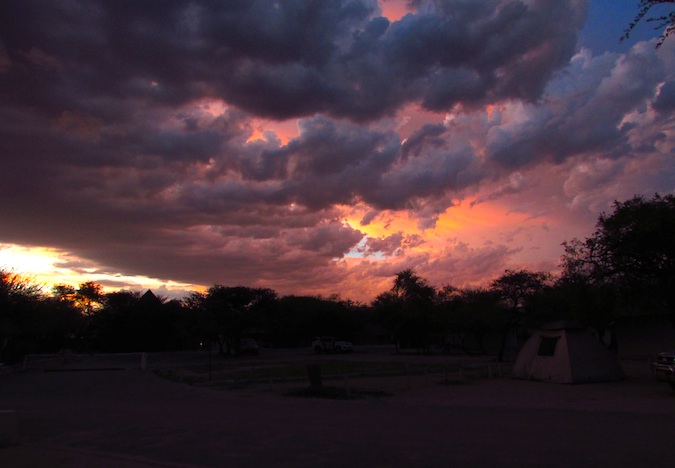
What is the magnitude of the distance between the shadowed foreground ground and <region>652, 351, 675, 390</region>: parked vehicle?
2.18 feet

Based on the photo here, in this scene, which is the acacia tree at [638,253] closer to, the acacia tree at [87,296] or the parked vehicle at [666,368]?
the parked vehicle at [666,368]

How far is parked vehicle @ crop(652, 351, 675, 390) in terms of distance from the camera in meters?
16.1

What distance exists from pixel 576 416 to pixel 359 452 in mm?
6488

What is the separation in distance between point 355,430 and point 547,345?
50.4ft

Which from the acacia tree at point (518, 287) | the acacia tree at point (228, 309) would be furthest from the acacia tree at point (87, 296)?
the acacia tree at point (518, 287)

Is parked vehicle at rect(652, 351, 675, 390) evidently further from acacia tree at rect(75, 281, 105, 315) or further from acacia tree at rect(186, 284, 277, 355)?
acacia tree at rect(75, 281, 105, 315)

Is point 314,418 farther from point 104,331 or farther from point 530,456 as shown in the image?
point 104,331

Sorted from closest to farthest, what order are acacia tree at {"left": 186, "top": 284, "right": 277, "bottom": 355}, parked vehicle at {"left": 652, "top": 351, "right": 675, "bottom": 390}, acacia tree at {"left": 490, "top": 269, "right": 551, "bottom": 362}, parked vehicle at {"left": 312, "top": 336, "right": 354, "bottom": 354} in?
1. parked vehicle at {"left": 652, "top": 351, "right": 675, "bottom": 390}
2. acacia tree at {"left": 490, "top": 269, "right": 551, "bottom": 362}
3. acacia tree at {"left": 186, "top": 284, "right": 277, "bottom": 355}
4. parked vehicle at {"left": 312, "top": 336, "right": 354, "bottom": 354}

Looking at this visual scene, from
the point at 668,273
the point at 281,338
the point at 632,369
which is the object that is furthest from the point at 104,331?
the point at 668,273

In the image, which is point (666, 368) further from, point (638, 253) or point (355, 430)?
point (355, 430)

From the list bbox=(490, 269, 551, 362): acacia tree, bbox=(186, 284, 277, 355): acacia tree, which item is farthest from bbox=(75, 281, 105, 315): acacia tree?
bbox=(490, 269, 551, 362): acacia tree

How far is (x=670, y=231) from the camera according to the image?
61.0 ft

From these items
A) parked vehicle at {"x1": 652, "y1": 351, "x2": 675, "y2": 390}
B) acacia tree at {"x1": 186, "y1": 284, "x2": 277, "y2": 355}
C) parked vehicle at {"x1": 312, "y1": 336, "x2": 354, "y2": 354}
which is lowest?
parked vehicle at {"x1": 312, "y1": 336, "x2": 354, "y2": 354}

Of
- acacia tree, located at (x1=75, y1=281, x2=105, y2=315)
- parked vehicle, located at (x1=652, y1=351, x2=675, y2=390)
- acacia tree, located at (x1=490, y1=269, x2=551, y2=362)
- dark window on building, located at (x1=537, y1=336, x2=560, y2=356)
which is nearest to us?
parked vehicle, located at (x1=652, y1=351, x2=675, y2=390)
